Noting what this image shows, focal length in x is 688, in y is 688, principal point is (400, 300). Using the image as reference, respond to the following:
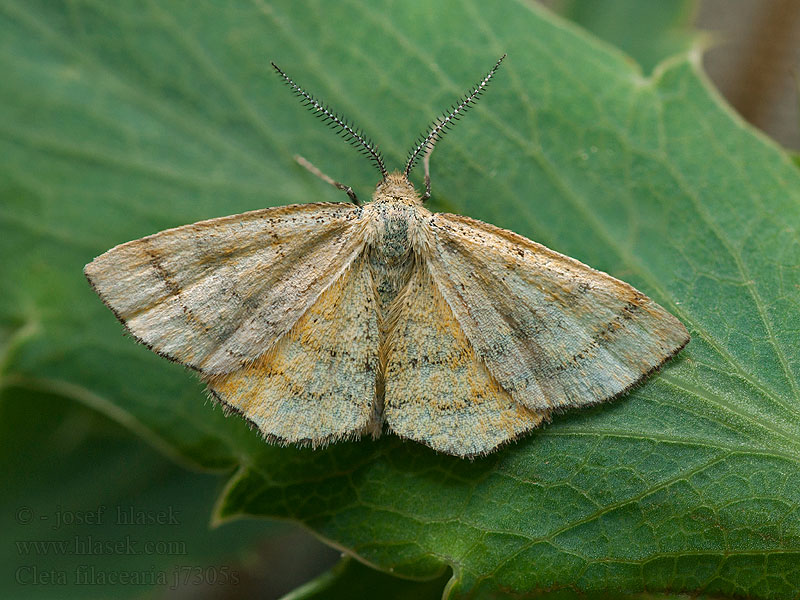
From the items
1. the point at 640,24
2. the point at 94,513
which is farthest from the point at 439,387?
the point at 640,24

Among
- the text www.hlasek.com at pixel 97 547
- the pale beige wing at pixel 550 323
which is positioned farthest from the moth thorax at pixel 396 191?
the text www.hlasek.com at pixel 97 547

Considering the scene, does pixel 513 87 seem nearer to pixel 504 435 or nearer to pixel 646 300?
pixel 646 300

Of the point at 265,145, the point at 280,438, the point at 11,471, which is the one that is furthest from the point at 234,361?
the point at 11,471

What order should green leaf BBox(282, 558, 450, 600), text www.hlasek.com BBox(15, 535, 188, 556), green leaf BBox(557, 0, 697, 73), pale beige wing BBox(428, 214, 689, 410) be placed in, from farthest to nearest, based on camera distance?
green leaf BBox(557, 0, 697, 73) → text www.hlasek.com BBox(15, 535, 188, 556) → green leaf BBox(282, 558, 450, 600) → pale beige wing BBox(428, 214, 689, 410)

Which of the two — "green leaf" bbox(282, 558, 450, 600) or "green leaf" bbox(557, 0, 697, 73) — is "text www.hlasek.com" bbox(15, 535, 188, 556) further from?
"green leaf" bbox(557, 0, 697, 73)

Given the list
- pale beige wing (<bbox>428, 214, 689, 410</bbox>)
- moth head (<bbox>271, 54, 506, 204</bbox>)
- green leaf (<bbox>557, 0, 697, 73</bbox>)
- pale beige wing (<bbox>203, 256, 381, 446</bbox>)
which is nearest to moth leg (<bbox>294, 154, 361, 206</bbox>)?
moth head (<bbox>271, 54, 506, 204</bbox>)

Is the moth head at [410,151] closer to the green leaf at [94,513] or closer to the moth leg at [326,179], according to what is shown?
the moth leg at [326,179]

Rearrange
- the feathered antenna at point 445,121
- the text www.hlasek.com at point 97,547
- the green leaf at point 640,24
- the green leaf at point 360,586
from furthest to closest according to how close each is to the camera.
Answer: the green leaf at point 640,24
the text www.hlasek.com at point 97,547
the feathered antenna at point 445,121
the green leaf at point 360,586
